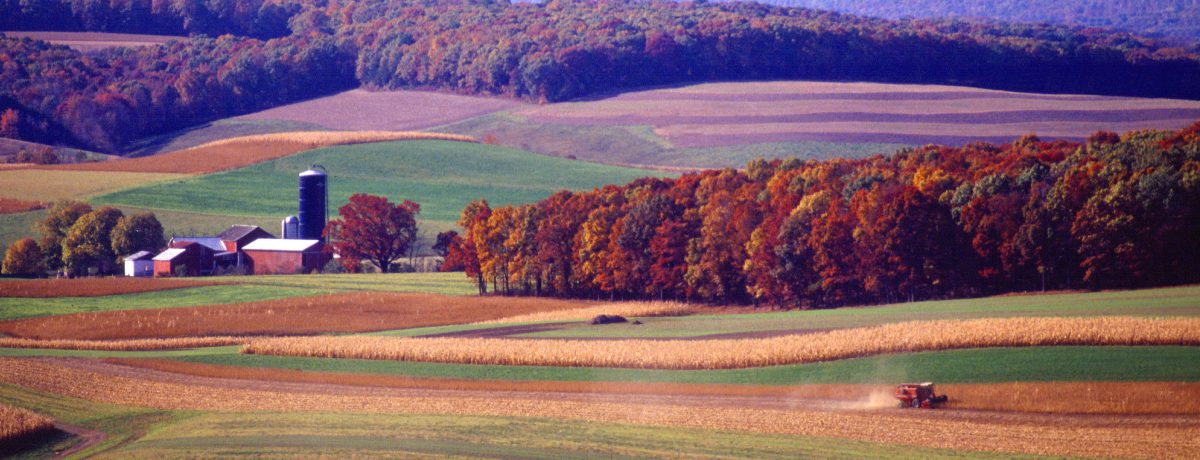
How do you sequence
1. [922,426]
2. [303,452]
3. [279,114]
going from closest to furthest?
1. [303,452]
2. [922,426]
3. [279,114]

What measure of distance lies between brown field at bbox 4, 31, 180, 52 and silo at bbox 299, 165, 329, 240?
7766 cm

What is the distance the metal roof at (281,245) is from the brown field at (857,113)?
4322 centimetres

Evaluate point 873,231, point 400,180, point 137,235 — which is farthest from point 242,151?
point 873,231

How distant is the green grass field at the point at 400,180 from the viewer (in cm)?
10656

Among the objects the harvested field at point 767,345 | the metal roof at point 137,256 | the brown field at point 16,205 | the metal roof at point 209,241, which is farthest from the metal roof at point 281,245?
the harvested field at point 767,345

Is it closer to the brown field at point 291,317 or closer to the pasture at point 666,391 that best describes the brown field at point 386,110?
the brown field at point 291,317

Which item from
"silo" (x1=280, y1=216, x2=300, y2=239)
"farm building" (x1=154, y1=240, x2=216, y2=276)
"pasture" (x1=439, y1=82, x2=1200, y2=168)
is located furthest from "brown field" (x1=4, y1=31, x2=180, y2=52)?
"farm building" (x1=154, y1=240, x2=216, y2=276)

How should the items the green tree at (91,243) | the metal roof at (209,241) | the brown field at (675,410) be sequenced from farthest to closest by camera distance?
the metal roof at (209,241), the green tree at (91,243), the brown field at (675,410)

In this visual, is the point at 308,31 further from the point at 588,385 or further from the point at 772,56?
the point at 588,385

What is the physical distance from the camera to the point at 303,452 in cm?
3089

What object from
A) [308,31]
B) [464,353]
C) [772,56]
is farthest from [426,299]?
[308,31]

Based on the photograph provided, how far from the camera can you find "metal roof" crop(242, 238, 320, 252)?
95.1 metres

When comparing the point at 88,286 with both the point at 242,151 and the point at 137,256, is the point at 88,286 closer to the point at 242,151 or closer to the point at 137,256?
the point at 137,256

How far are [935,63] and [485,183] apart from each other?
202 ft
